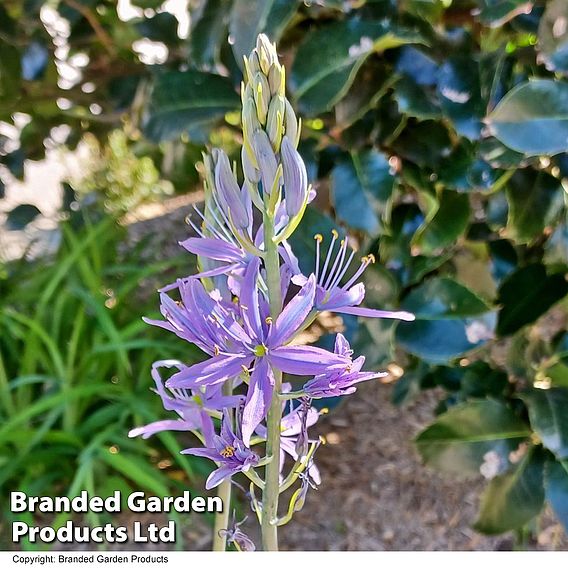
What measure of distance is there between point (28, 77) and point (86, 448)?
2.46 feet

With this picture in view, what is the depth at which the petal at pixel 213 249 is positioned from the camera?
405 millimetres

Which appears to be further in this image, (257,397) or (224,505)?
(224,505)

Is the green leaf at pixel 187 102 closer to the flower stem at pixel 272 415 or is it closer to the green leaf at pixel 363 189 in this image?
the green leaf at pixel 363 189

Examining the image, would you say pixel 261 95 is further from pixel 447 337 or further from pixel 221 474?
pixel 447 337

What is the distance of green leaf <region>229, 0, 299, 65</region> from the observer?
74 cm

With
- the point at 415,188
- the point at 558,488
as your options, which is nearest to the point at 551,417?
the point at 558,488

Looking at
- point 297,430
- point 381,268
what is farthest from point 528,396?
point 297,430

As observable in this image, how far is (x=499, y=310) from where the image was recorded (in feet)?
3.19

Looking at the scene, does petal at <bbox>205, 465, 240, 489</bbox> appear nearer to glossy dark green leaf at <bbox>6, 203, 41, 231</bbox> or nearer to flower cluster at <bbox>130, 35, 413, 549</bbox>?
flower cluster at <bbox>130, 35, 413, 549</bbox>

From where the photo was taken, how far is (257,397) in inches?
15.0

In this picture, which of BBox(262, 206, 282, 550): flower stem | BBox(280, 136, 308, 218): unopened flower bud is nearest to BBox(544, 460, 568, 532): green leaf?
BBox(262, 206, 282, 550): flower stem

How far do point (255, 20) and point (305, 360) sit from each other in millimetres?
502

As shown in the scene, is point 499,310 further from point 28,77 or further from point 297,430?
point 28,77

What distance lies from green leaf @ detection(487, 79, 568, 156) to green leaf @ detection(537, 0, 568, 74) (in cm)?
3
